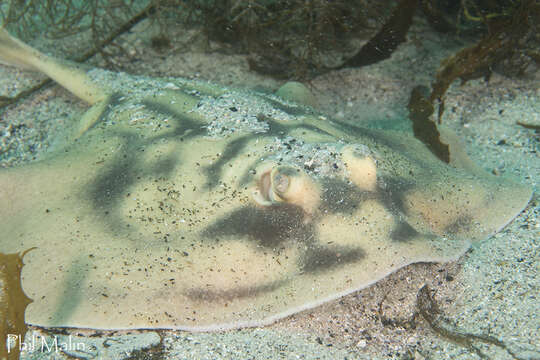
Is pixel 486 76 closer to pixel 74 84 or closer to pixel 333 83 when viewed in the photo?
pixel 333 83

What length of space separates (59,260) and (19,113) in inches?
123

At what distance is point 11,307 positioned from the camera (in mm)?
2189

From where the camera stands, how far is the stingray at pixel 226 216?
2293 millimetres

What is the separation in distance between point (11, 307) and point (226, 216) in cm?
131

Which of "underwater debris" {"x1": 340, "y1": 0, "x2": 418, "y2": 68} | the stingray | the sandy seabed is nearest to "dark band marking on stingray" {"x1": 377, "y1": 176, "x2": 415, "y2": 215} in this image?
the stingray

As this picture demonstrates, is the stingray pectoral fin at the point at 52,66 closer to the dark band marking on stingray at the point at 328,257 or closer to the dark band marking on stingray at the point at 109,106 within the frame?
the dark band marking on stingray at the point at 109,106

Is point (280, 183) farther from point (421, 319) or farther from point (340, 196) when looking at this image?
point (421, 319)

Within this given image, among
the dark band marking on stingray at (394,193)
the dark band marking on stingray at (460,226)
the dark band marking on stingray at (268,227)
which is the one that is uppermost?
the dark band marking on stingray at (394,193)

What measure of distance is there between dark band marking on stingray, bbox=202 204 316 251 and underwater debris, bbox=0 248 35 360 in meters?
1.09

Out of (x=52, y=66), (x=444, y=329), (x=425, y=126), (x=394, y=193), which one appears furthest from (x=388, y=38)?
(x=52, y=66)

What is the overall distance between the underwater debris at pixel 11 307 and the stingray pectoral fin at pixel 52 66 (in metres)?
2.61

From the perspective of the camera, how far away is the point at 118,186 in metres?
2.95

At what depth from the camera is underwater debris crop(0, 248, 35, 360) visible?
2078 mm

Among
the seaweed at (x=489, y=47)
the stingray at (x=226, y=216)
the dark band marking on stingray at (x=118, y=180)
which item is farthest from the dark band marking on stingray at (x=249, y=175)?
the seaweed at (x=489, y=47)
